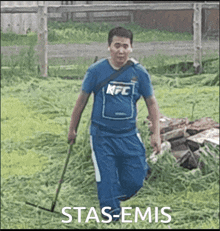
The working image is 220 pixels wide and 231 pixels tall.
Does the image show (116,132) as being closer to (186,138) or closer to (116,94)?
(116,94)

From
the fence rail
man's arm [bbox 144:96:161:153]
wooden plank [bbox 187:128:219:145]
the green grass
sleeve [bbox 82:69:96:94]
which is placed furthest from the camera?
the green grass

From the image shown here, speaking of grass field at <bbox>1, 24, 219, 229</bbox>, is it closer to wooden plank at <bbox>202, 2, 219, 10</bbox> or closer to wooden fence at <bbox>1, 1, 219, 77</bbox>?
wooden fence at <bbox>1, 1, 219, 77</bbox>

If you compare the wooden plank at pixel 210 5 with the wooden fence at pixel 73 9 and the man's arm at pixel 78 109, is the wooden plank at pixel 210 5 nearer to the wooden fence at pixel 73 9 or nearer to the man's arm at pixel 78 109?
the wooden fence at pixel 73 9

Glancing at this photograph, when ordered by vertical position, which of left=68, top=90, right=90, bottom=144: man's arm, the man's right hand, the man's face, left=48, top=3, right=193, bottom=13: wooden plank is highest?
left=48, top=3, right=193, bottom=13: wooden plank

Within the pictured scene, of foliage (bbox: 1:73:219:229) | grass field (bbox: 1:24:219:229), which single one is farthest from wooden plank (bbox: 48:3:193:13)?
foliage (bbox: 1:73:219:229)

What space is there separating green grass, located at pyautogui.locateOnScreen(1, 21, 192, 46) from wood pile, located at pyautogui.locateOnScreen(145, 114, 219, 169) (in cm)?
266

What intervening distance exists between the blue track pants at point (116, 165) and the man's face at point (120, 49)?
581 mm

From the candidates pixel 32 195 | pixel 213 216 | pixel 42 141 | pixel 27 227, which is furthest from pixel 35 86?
pixel 213 216

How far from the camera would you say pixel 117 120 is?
3033 mm

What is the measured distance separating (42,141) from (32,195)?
2.95ft

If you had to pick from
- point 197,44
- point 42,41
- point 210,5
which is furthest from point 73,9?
point 210,5

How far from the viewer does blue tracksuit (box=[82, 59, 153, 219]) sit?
9.75 feet

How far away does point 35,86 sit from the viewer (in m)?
6.62

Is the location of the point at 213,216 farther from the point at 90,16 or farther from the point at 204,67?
the point at 90,16
